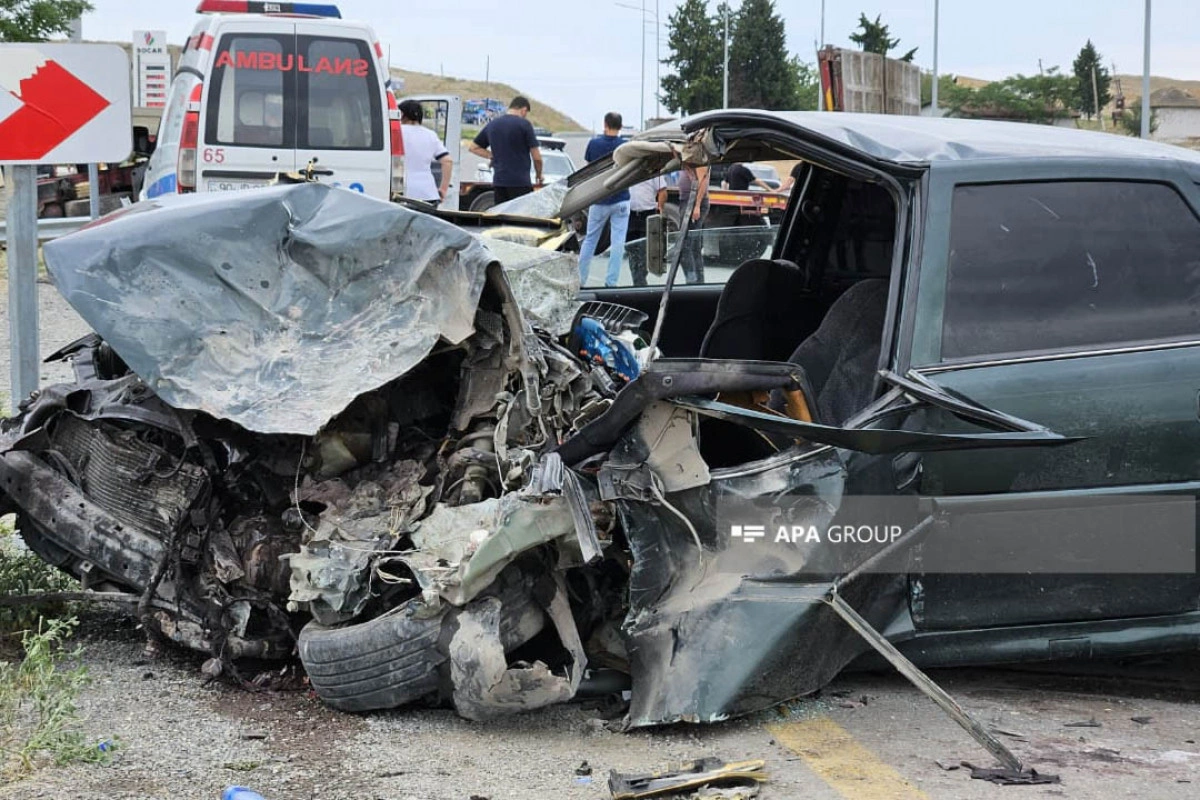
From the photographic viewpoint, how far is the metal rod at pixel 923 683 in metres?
3.57

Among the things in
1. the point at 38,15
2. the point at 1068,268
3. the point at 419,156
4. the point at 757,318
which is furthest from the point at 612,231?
the point at 38,15

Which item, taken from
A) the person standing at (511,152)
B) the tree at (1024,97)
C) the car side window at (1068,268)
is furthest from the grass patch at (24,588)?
the tree at (1024,97)

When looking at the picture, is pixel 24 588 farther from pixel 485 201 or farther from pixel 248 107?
pixel 485 201

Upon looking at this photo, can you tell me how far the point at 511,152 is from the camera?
1277 centimetres

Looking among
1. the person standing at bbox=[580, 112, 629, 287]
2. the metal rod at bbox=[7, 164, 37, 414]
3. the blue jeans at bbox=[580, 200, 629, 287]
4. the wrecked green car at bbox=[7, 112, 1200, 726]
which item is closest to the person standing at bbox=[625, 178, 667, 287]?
the person standing at bbox=[580, 112, 629, 287]

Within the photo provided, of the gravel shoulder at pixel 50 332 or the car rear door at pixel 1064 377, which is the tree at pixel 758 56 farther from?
the car rear door at pixel 1064 377

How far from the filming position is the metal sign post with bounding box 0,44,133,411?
531 centimetres

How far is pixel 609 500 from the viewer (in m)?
3.77

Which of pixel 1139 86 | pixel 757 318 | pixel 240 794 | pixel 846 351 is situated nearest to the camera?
pixel 240 794

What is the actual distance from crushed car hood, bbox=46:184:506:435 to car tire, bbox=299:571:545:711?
591 millimetres

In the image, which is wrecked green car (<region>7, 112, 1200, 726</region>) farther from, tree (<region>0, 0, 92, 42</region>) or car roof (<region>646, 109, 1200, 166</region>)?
tree (<region>0, 0, 92, 42</region>)

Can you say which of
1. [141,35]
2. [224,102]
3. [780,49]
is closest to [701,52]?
[780,49]

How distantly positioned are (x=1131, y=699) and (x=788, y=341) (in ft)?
5.62

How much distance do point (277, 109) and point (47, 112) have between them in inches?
238
